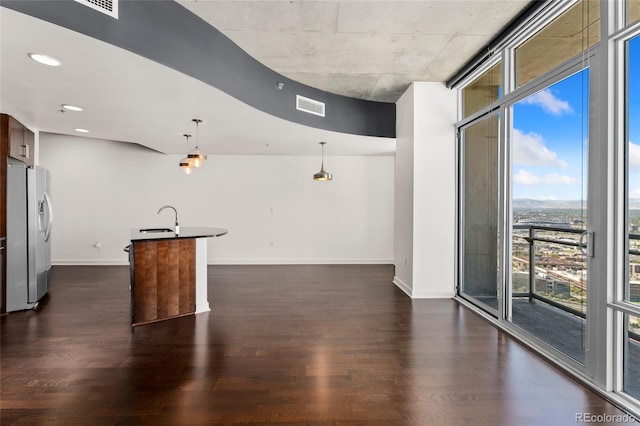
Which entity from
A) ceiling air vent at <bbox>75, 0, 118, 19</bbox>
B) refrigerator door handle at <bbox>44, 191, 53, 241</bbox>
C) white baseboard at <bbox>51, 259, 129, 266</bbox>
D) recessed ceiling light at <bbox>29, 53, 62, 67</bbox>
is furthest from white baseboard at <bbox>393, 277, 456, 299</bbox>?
white baseboard at <bbox>51, 259, 129, 266</bbox>

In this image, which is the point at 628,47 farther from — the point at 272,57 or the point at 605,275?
the point at 272,57

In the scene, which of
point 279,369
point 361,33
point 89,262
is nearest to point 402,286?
point 279,369

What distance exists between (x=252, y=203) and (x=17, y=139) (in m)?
3.95

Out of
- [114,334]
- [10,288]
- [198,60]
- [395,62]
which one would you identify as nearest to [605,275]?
[395,62]

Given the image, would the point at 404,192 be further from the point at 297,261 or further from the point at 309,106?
the point at 297,261

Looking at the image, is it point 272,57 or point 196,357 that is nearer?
point 196,357

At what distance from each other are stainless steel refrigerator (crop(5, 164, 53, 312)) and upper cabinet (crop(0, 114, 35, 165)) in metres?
0.30

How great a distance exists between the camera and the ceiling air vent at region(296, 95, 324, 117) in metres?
4.71

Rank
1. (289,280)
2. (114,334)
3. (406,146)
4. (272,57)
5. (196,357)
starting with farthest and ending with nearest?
1. (289,280)
2. (406,146)
3. (272,57)
4. (114,334)
5. (196,357)

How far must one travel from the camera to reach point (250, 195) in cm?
739

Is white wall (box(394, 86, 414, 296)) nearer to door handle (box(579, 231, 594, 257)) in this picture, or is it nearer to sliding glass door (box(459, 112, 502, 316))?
sliding glass door (box(459, 112, 502, 316))

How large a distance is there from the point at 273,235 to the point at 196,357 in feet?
15.1

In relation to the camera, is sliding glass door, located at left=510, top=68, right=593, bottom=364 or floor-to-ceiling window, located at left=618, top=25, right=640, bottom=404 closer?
floor-to-ceiling window, located at left=618, top=25, right=640, bottom=404

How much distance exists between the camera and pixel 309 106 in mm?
4871
